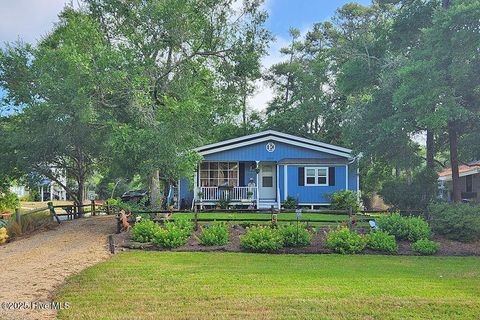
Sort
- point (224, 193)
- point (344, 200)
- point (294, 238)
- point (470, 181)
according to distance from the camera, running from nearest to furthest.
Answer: point (294, 238)
point (344, 200)
point (224, 193)
point (470, 181)

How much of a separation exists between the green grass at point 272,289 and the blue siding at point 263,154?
13934 millimetres

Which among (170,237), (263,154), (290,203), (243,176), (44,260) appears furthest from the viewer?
(243,176)

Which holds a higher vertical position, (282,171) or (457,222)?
(282,171)

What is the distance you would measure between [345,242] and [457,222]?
4246 millimetres

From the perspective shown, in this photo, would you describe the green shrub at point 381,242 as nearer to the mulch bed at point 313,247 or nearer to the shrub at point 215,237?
the mulch bed at point 313,247

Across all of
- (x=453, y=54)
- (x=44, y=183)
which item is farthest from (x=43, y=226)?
(x=453, y=54)

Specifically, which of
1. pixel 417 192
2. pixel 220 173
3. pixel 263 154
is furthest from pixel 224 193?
pixel 417 192

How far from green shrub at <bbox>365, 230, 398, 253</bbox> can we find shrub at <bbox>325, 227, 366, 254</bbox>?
257mm

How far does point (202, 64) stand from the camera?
20984mm

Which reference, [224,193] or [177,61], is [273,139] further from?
[177,61]

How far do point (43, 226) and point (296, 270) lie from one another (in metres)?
12.1

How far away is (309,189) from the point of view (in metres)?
23.5

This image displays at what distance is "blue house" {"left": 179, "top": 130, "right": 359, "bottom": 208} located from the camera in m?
23.4

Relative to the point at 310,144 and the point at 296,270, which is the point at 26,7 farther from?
the point at 310,144
